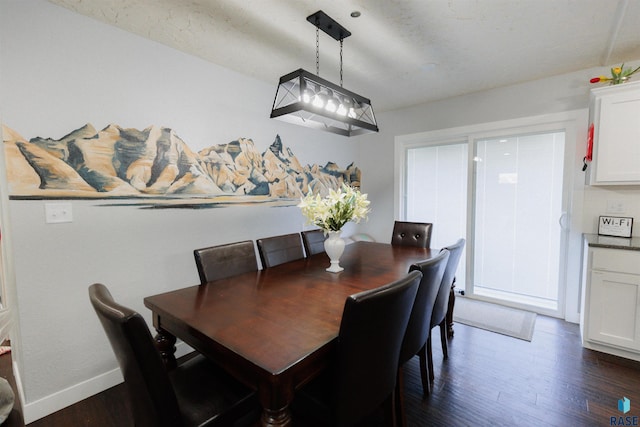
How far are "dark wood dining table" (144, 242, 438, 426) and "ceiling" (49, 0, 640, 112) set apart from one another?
5.77ft

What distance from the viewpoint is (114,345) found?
1034mm

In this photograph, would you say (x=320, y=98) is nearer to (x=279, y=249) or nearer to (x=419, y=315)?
(x=279, y=249)

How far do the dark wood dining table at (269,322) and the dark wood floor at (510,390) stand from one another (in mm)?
825

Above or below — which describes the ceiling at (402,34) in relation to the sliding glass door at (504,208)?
above

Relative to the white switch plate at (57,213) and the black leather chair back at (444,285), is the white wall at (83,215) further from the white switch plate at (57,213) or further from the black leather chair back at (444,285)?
the black leather chair back at (444,285)

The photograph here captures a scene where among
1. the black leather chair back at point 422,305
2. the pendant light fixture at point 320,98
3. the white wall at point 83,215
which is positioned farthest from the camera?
the pendant light fixture at point 320,98

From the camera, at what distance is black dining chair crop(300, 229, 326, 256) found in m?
2.71

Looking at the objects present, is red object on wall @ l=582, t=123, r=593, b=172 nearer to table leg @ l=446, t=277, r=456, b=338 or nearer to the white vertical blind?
the white vertical blind

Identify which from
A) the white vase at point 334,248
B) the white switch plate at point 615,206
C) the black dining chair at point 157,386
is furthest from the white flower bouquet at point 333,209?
the white switch plate at point 615,206

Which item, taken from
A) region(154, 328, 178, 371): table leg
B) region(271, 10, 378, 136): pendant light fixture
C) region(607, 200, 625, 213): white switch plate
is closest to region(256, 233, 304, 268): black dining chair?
region(154, 328, 178, 371): table leg

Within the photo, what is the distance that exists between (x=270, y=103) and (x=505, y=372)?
3240 mm

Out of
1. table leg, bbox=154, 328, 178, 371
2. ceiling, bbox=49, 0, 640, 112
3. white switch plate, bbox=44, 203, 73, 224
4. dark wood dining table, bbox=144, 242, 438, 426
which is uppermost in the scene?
ceiling, bbox=49, 0, 640, 112

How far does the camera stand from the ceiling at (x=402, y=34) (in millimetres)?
1892

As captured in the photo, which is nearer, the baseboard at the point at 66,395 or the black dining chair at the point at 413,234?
the baseboard at the point at 66,395
